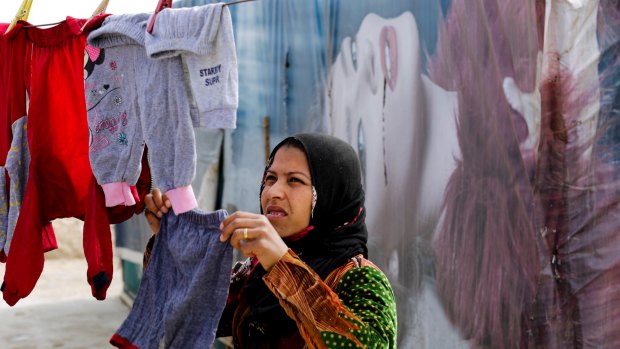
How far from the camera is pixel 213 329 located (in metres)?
1.71

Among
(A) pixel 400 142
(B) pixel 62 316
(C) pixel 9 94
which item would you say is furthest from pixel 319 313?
(B) pixel 62 316

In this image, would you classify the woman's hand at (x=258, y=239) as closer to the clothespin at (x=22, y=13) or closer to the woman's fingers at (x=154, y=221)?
the woman's fingers at (x=154, y=221)

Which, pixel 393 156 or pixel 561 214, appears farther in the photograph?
pixel 393 156

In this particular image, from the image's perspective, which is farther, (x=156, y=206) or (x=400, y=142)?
(x=400, y=142)

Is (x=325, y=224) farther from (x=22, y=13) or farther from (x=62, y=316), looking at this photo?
(x=62, y=316)

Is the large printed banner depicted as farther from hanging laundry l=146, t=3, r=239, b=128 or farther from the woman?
hanging laundry l=146, t=3, r=239, b=128

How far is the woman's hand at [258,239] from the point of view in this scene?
1524 millimetres

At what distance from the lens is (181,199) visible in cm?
183

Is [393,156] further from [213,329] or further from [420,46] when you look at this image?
[213,329]

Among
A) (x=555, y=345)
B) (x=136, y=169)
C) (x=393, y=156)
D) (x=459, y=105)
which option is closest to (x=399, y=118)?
(x=393, y=156)

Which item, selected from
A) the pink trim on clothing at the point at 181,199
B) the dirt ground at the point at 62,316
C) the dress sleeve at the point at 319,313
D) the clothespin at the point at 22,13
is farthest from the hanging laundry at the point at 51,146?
the dirt ground at the point at 62,316

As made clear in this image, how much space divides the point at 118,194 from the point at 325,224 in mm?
560

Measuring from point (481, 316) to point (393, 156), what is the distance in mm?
824

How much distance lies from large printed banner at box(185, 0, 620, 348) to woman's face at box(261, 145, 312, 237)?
1041 mm
